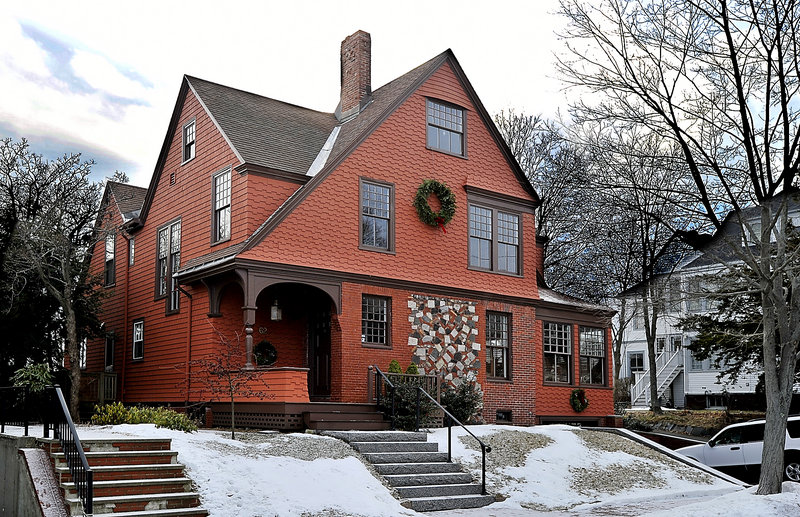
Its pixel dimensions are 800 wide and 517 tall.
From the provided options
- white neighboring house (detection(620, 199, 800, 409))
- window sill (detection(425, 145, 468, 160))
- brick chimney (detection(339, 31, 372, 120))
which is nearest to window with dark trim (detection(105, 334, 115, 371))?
brick chimney (detection(339, 31, 372, 120))

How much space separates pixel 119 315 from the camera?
26.5 meters

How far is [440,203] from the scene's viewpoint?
22.4 meters

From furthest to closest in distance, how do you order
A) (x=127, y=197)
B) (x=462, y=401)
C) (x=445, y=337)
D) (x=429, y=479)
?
(x=127, y=197), (x=445, y=337), (x=462, y=401), (x=429, y=479)

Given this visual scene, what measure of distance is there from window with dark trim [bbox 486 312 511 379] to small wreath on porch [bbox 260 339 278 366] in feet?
20.0

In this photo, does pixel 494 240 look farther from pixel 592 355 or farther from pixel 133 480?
pixel 133 480

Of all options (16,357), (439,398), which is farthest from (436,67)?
(16,357)

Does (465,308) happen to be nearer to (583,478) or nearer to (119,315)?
(583,478)

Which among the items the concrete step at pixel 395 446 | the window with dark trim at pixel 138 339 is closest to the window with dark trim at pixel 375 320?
the concrete step at pixel 395 446

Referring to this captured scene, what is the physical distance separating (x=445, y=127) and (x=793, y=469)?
1215 centimetres

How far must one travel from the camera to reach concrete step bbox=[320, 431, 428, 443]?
1560 centimetres

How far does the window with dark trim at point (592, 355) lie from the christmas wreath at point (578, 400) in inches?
22.7

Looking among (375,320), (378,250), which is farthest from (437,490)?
(378,250)

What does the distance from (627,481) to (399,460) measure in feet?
15.9

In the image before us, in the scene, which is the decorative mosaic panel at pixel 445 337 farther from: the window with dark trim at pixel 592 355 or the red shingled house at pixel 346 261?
the window with dark trim at pixel 592 355
